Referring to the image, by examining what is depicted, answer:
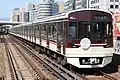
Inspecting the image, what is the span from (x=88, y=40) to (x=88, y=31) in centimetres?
44

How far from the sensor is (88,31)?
43.4 feet

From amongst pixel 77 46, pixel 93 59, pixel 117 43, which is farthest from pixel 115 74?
Answer: pixel 117 43

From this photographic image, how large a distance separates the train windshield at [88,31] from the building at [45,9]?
481 feet

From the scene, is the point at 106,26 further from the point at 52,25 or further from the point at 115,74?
the point at 52,25

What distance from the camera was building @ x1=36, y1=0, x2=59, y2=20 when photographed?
166500 millimetres

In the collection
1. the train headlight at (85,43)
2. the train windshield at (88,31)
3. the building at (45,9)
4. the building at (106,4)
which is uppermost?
the building at (45,9)

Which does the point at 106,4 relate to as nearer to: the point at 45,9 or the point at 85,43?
the point at 85,43

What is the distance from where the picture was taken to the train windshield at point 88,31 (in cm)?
1316

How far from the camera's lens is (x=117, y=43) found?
16.6 m

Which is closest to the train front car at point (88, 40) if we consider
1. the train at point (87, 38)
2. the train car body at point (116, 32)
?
the train at point (87, 38)

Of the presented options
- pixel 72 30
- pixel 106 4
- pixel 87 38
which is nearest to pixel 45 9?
pixel 106 4

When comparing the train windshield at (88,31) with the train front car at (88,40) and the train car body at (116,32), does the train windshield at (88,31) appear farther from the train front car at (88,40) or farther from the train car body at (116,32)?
the train car body at (116,32)

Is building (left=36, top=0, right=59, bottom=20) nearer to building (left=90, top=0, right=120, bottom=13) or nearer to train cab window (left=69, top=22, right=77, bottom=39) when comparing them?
building (left=90, top=0, right=120, bottom=13)

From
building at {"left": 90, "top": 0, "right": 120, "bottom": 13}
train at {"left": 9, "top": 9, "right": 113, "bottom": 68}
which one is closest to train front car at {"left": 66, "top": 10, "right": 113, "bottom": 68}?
train at {"left": 9, "top": 9, "right": 113, "bottom": 68}
